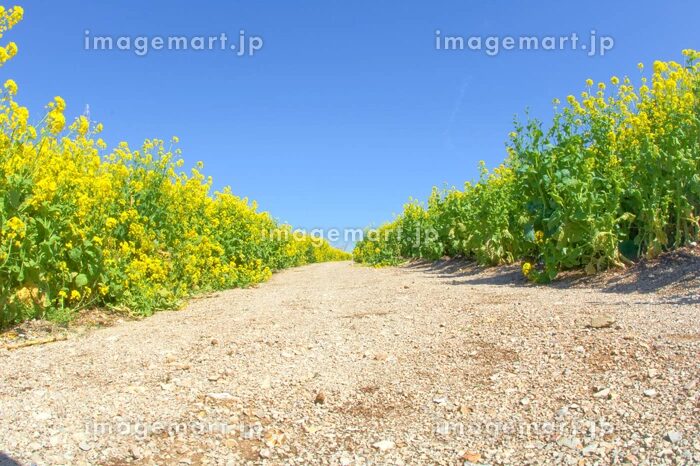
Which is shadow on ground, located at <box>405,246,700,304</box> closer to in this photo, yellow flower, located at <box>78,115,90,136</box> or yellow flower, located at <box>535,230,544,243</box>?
yellow flower, located at <box>535,230,544,243</box>

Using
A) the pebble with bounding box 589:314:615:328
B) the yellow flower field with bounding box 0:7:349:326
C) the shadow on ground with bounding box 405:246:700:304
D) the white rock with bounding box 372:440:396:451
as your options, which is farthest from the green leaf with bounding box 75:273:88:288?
the shadow on ground with bounding box 405:246:700:304

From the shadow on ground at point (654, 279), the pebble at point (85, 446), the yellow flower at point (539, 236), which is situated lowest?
the pebble at point (85, 446)

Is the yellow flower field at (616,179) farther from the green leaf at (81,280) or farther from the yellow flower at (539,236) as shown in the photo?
the green leaf at (81,280)

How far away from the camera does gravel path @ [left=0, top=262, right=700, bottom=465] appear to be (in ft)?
8.09

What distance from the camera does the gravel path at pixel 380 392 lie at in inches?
97.1

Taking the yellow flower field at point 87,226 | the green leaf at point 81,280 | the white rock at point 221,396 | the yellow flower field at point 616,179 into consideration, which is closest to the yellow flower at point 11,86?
the yellow flower field at point 87,226

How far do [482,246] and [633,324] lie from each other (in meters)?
7.48

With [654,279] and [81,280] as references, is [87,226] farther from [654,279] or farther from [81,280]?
[654,279]

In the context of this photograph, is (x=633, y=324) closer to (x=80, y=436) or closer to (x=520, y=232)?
(x=80, y=436)

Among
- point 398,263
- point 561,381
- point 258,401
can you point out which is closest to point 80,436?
point 258,401

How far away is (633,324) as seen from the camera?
3.84m

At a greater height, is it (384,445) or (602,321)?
(602,321)

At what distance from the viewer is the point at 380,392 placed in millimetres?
3156

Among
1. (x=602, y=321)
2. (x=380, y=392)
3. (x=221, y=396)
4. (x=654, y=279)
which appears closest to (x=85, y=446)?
(x=221, y=396)
